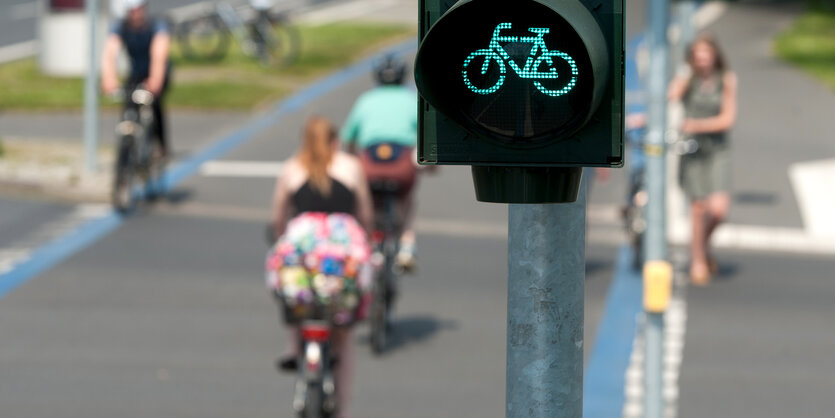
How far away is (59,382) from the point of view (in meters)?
8.99

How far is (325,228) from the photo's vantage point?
23.9ft

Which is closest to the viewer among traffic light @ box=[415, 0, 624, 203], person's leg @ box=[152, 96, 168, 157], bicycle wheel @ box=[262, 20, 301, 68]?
traffic light @ box=[415, 0, 624, 203]

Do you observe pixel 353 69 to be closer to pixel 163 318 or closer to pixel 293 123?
pixel 293 123

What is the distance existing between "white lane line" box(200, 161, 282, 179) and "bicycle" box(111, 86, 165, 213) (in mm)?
1856

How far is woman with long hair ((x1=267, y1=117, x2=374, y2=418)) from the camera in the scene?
7152mm

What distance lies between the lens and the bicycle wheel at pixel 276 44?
993 inches

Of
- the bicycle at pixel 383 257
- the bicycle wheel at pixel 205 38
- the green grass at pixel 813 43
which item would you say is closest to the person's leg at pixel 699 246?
the bicycle at pixel 383 257

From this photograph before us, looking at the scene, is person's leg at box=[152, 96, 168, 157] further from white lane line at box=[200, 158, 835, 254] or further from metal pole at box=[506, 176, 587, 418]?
metal pole at box=[506, 176, 587, 418]

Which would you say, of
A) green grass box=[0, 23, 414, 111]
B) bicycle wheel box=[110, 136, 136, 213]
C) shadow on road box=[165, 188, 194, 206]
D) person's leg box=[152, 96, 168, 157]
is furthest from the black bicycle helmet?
green grass box=[0, 23, 414, 111]

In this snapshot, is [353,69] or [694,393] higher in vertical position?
[353,69]

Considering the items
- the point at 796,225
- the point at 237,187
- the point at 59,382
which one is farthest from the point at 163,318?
the point at 796,225

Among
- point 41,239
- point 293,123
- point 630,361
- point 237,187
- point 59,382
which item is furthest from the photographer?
point 293,123

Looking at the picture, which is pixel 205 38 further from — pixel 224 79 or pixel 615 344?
pixel 615 344

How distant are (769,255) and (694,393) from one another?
4595 mm
